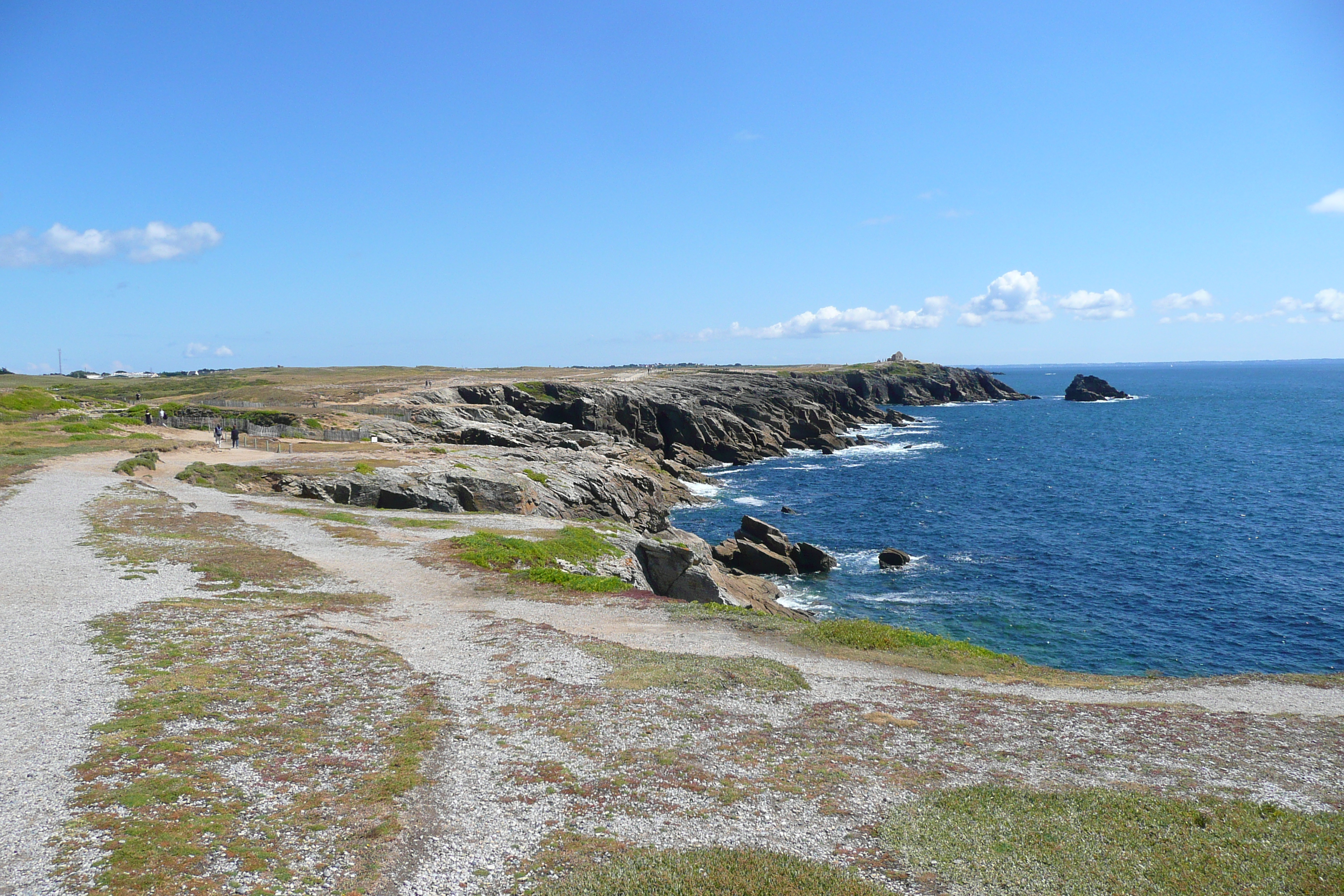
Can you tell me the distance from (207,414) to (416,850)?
78031 mm

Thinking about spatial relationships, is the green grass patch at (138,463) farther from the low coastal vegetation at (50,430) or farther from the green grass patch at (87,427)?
the green grass patch at (87,427)

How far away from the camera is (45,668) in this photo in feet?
53.0

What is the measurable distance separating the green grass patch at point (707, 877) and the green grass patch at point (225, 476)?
38077 mm

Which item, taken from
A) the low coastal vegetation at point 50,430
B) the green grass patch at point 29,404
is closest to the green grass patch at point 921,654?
the low coastal vegetation at point 50,430

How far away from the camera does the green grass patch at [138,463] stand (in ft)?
141

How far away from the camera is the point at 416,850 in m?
10.6

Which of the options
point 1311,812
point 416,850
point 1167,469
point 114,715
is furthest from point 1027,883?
point 1167,469

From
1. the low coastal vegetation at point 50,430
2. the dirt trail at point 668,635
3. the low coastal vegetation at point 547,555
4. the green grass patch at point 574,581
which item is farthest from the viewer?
the low coastal vegetation at point 50,430

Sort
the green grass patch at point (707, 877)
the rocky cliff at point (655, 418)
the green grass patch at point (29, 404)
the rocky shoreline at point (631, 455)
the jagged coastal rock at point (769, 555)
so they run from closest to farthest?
the green grass patch at point (707, 877) < the rocky shoreline at point (631, 455) < the jagged coastal rock at point (769, 555) < the green grass patch at point (29, 404) < the rocky cliff at point (655, 418)

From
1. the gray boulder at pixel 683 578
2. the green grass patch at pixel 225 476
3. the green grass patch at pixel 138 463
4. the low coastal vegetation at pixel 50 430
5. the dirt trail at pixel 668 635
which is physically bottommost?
the gray boulder at pixel 683 578

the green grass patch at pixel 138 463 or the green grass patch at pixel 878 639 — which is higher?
the green grass patch at pixel 138 463

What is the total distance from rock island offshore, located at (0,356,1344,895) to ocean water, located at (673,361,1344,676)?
1745 centimetres

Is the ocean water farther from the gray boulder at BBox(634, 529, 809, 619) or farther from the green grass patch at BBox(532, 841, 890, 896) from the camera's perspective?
the green grass patch at BBox(532, 841, 890, 896)

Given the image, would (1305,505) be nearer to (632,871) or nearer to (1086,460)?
(1086,460)
